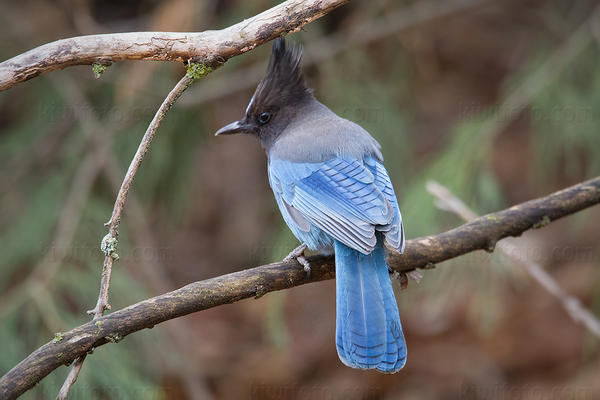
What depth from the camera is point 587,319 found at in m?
2.88

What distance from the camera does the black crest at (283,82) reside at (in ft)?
11.1

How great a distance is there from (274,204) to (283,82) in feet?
4.18

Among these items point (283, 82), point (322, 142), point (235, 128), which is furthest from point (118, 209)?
point (283, 82)

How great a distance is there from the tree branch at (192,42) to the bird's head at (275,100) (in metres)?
1.27

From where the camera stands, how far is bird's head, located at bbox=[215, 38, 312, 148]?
3396mm

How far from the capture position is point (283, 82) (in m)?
3.44

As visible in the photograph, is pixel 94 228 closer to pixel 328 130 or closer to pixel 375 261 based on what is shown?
pixel 328 130

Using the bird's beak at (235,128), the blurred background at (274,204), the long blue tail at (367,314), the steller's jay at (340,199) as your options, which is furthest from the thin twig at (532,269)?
the bird's beak at (235,128)

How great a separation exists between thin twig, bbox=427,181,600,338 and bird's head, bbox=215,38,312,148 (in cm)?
76

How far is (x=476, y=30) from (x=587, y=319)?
14.9 ft

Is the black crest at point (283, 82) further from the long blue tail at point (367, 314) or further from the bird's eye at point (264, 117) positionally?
the long blue tail at point (367, 314)
